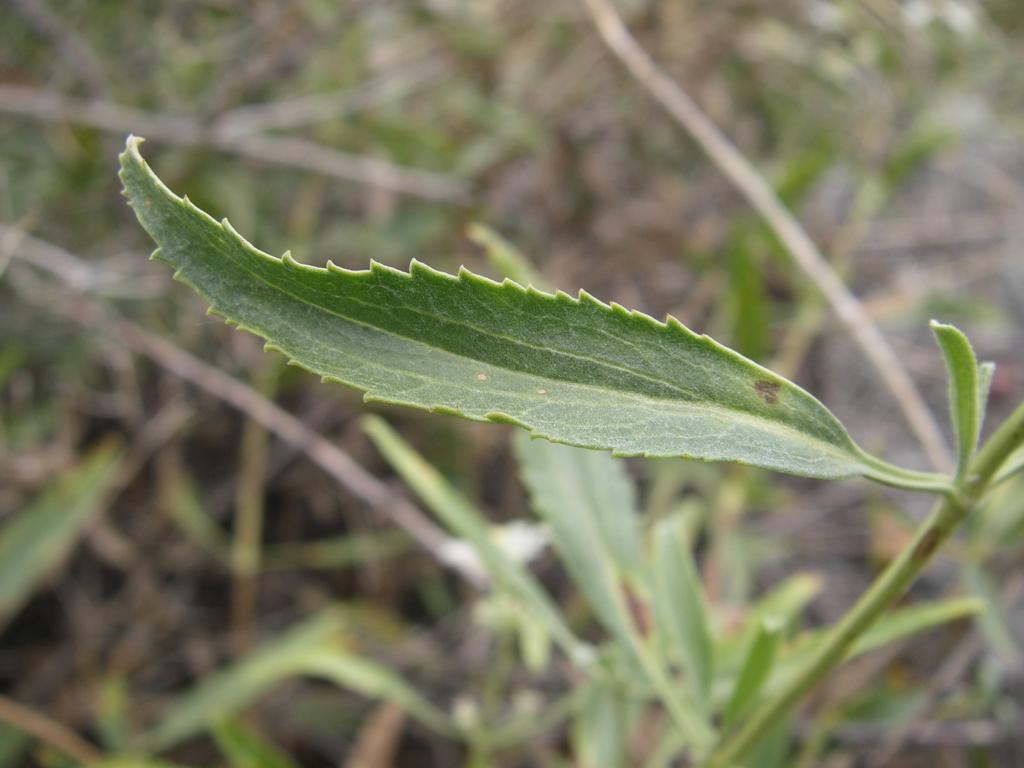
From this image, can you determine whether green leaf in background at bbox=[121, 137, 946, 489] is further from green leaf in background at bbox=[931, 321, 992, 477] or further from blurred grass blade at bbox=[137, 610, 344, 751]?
blurred grass blade at bbox=[137, 610, 344, 751]

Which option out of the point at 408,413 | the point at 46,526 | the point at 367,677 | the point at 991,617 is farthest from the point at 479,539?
the point at 408,413

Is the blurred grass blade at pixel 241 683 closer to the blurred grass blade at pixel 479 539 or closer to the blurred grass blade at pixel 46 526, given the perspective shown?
the blurred grass blade at pixel 46 526

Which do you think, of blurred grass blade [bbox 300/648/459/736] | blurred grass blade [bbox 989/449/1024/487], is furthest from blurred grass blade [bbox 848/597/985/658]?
blurred grass blade [bbox 300/648/459/736]

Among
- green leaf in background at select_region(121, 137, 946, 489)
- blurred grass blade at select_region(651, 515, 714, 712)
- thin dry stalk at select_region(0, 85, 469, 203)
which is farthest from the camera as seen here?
thin dry stalk at select_region(0, 85, 469, 203)

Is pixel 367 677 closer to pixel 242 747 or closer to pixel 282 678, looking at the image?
pixel 242 747

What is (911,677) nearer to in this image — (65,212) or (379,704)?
(379,704)

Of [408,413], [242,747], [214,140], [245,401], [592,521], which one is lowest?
[242,747]

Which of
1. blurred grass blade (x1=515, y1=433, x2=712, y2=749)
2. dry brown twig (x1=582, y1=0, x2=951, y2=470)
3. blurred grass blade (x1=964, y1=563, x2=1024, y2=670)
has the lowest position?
blurred grass blade (x1=515, y1=433, x2=712, y2=749)

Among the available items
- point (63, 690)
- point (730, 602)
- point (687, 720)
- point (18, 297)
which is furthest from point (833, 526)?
point (18, 297)
